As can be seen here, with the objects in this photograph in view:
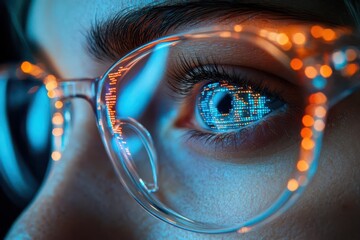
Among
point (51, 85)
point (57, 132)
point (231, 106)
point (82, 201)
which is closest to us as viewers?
point (231, 106)

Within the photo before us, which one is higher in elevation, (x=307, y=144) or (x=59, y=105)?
(x=307, y=144)

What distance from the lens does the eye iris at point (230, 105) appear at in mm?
572

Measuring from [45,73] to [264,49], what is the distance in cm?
54

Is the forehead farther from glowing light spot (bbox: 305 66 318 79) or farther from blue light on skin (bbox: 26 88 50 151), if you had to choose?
blue light on skin (bbox: 26 88 50 151)

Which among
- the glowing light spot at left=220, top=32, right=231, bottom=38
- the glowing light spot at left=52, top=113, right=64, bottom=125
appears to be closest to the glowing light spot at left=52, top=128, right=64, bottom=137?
the glowing light spot at left=52, top=113, right=64, bottom=125

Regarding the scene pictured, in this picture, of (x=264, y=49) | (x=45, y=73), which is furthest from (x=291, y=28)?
(x=45, y=73)

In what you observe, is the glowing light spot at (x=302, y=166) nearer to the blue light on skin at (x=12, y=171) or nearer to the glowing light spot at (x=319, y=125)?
the glowing light spot at (x=319, y=125)

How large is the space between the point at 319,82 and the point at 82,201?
1.35 ft

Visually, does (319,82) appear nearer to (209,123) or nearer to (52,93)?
(209,123)

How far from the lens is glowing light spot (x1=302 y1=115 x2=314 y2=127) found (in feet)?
1.65

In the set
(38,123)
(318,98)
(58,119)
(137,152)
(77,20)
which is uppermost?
(318,98)

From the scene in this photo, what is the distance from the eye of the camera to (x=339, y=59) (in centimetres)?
49

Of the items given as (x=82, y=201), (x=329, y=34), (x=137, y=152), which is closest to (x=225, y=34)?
(x=329, y=34)

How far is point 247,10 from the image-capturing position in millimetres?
546
